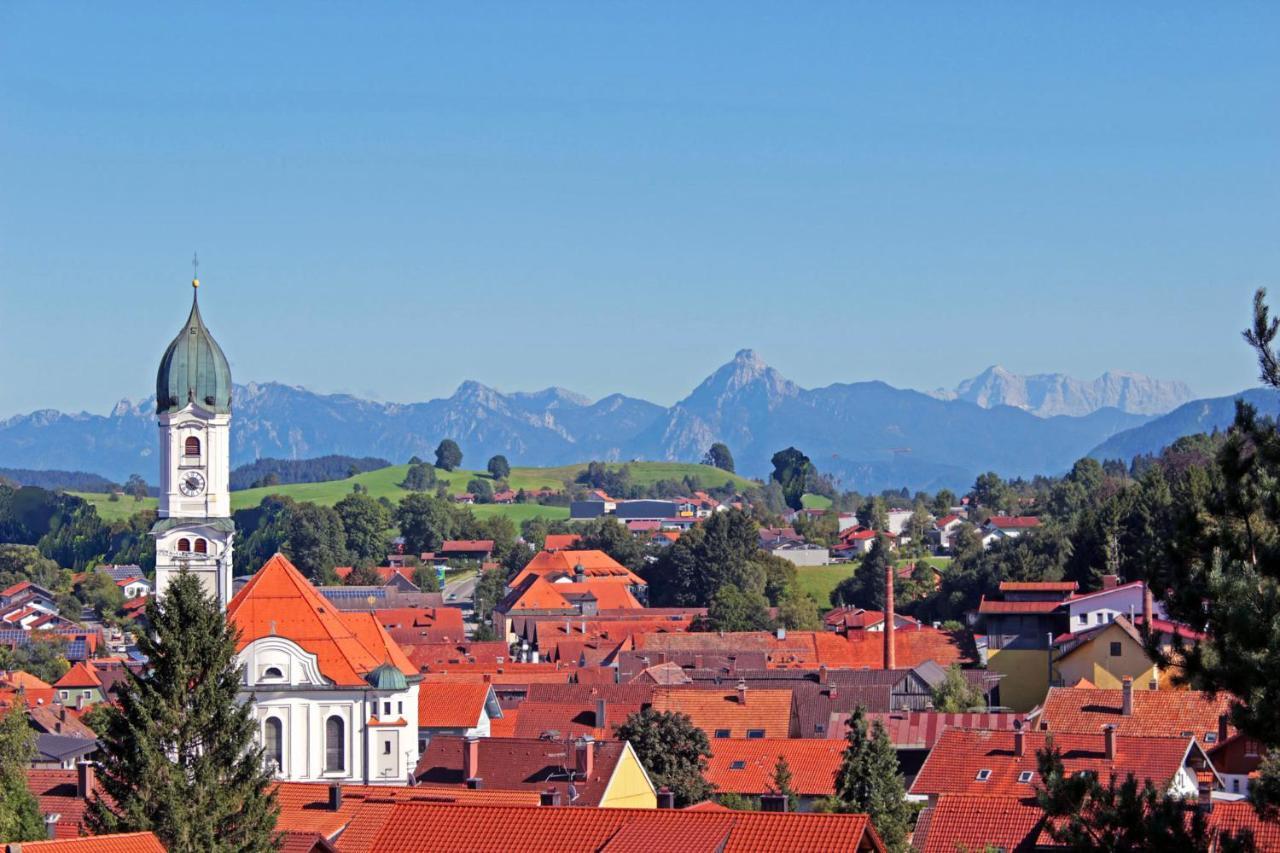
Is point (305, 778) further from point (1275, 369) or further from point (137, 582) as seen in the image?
point (137, 582)

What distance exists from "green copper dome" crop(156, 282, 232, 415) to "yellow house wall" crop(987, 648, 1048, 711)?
1310 inches

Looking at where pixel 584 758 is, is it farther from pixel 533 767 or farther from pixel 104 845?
pixel 104 845

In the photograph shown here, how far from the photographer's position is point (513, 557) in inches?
6570

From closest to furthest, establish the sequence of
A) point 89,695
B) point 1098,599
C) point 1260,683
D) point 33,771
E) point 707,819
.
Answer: point 1260,683 → point 707,819 → point 33,771 → point 1098,599 → point 89,695

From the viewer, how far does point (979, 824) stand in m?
39.0

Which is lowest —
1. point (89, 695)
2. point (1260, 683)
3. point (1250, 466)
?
point (89, 695)

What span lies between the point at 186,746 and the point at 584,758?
697 inches

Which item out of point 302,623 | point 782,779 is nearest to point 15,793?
point 782,779

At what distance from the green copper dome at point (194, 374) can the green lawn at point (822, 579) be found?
71697 millimetres

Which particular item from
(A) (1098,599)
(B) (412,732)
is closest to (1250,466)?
(B) (412,732)

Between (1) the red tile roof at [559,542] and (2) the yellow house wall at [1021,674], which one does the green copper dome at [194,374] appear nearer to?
(2) the yellow house wall at [1021,674]

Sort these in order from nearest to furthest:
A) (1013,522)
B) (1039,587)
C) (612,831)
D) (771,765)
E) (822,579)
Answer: (612,831)
(771,765)
(1039,587)
(822,579)
(1013,522)

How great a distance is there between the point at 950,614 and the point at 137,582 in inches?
2806

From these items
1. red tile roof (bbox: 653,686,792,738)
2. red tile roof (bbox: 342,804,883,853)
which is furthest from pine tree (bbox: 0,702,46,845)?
red tile roof (bbox: 653,686,792,738)
